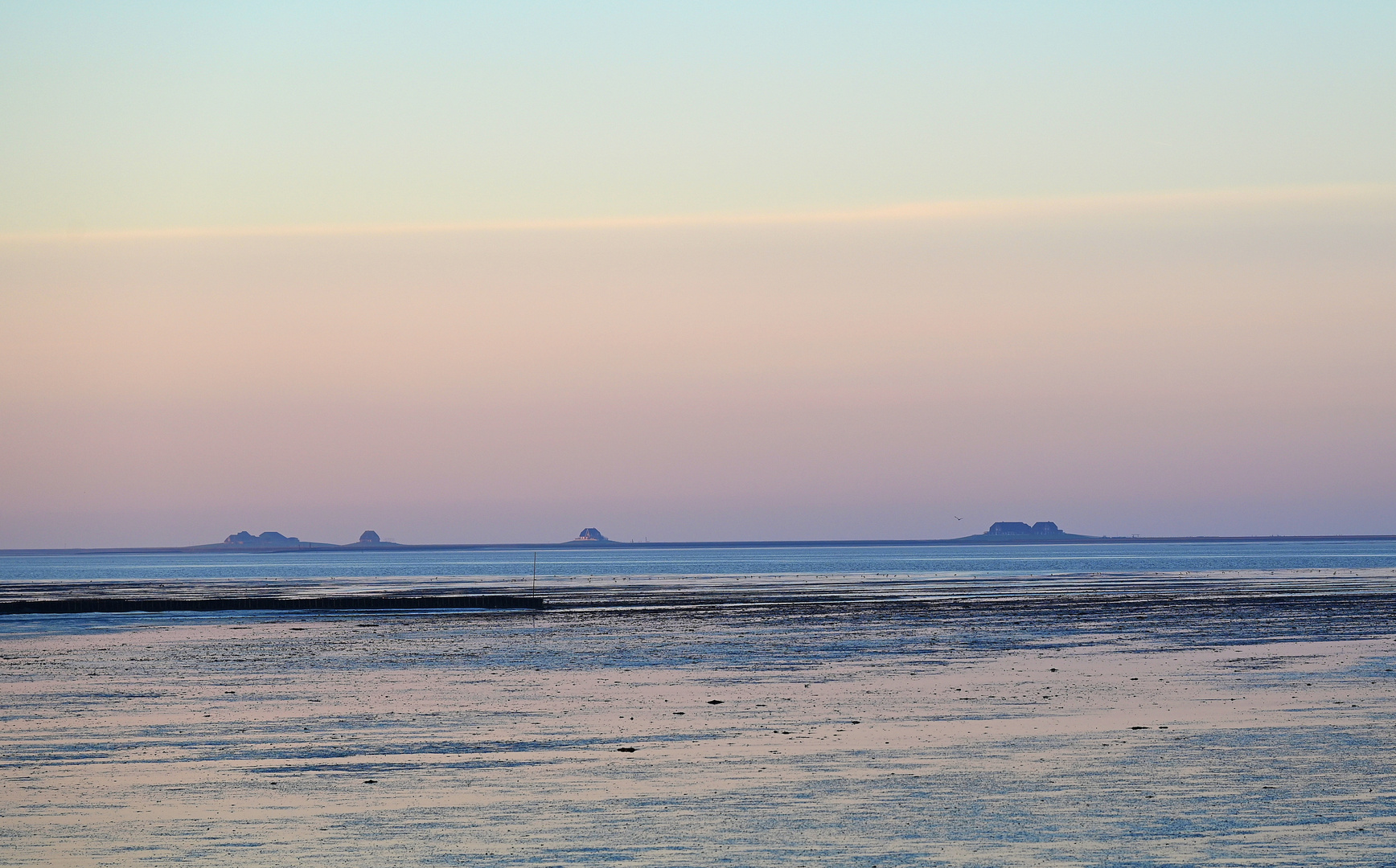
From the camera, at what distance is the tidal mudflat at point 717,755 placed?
17.0 metres

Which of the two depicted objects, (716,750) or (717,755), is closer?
(717,755)

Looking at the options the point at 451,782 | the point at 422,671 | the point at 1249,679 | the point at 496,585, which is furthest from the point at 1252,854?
the point at 496,585

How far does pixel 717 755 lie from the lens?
77.5 feet

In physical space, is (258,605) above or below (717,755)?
above

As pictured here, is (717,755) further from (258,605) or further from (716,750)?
(258,605)

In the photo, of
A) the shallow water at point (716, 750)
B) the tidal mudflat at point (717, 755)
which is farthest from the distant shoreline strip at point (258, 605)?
the tidal mudflat at point (717, 755)

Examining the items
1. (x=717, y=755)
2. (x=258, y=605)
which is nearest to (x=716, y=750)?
(x=717, y=755)

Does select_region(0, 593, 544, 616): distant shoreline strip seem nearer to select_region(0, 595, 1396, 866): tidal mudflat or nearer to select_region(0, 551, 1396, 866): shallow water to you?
select_region(0, 551, 1396, 866): shallow water

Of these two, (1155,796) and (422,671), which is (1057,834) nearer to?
(1155,796)

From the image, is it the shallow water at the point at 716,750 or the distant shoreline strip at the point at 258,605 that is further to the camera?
the distant shoreline strip at the point at 258,605

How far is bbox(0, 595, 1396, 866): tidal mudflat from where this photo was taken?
1700 cm

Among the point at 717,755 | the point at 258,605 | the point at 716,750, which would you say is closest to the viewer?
the point at 717,755

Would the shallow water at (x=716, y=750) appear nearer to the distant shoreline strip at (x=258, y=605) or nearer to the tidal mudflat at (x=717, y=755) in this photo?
the tidal mudflat at (x=717, y=755)

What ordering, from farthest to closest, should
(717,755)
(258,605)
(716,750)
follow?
(258,605), (716,750), (717,755)
